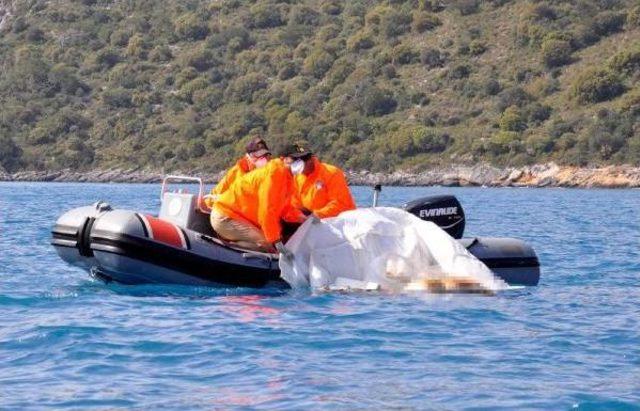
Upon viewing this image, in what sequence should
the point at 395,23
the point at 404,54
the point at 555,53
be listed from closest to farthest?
the point at 555,53 → the point at 404,54 → the point at 395,23

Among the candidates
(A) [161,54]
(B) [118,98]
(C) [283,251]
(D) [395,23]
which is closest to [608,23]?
(D) [395,23]

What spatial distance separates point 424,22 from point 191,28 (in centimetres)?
1595

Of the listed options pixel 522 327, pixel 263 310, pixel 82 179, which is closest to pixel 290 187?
pixel 263 310

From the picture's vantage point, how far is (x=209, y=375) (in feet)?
25.4

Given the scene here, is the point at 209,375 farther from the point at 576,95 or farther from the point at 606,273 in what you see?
the point at 576,95

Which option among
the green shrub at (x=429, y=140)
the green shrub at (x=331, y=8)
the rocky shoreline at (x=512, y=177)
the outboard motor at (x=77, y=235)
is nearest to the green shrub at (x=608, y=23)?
the green shrub at (x=429, y=140)

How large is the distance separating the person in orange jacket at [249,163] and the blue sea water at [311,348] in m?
Result: 1.14

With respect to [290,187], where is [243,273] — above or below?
below

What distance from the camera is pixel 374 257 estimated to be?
38.8 feet

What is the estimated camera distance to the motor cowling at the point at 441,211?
13031 millimetres

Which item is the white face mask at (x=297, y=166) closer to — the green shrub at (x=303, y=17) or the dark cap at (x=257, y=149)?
the dark cap at (x=257, y=149)

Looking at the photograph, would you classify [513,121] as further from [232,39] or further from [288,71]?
[232,39]

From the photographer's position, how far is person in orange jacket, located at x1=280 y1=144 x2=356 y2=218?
40.2ft

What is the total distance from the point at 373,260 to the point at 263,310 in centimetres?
171
